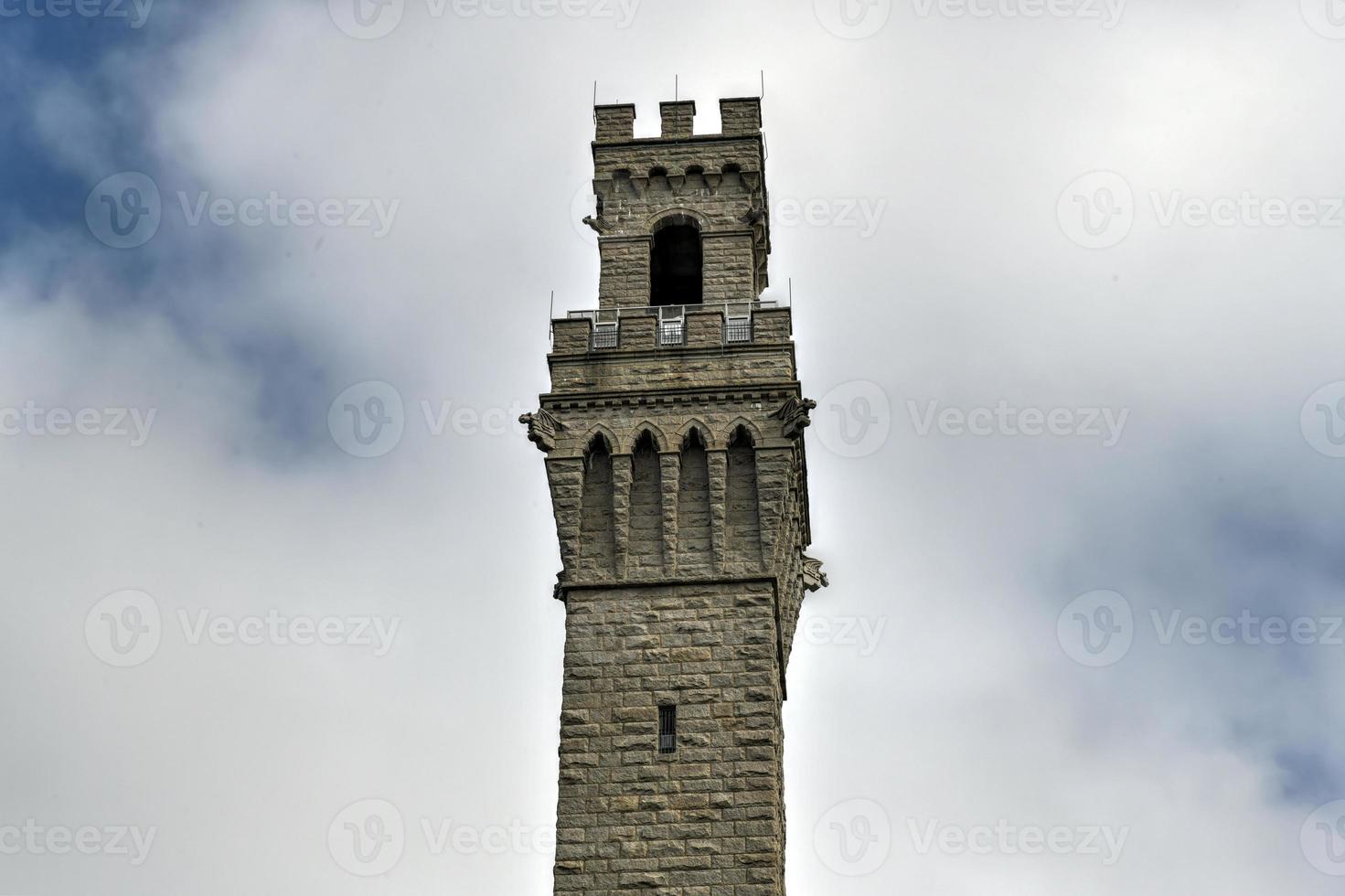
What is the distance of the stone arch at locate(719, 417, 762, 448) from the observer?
1500 inches

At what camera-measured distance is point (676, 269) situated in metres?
44.9

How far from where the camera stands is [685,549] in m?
37.3

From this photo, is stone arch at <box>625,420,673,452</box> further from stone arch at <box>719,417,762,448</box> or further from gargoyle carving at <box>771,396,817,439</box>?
gargoyle carving at <box>771,396,817,439</box>

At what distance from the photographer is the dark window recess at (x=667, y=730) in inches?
1382

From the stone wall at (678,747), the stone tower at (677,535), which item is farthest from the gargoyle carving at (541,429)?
the stone wall at (678,747)

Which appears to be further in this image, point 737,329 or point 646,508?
point 737,329

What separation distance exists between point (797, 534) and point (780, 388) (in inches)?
124

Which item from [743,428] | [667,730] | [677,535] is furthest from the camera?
[743,428]

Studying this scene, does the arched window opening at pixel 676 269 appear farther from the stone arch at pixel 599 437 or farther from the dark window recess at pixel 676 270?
the stone arch at pixel 599 437

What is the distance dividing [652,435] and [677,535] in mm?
2140

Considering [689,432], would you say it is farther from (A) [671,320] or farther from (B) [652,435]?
(A) [671,320]

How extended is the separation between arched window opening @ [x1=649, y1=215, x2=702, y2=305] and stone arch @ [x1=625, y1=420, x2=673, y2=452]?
20.3 ft

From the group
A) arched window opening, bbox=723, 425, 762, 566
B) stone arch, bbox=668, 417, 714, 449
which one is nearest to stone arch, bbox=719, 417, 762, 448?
arched window opening, bbox=723, 425, 762, 566

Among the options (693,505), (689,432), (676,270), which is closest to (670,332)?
(689,432)
